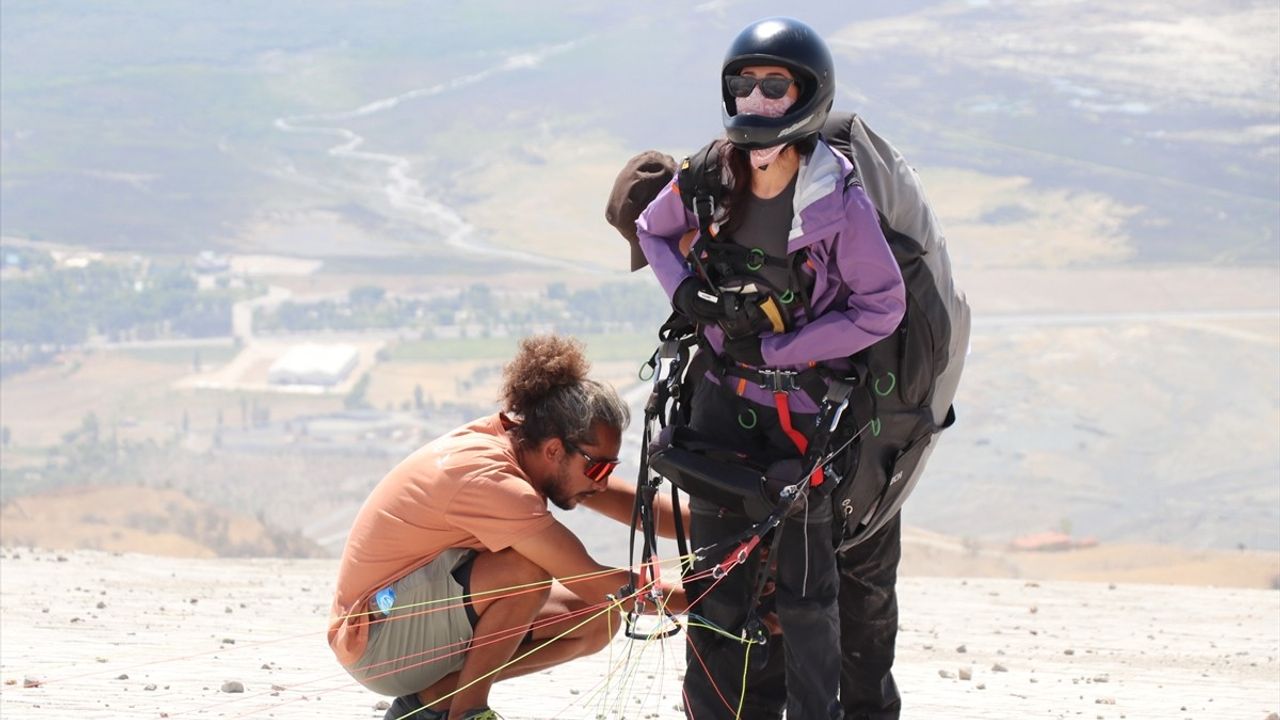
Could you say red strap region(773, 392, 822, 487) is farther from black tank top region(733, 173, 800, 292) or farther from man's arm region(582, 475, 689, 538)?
man's arm region(582, 475, 689, 538)

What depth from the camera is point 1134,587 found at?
11.1 meters

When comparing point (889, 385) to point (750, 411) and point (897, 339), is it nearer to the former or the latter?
point (897, 339)

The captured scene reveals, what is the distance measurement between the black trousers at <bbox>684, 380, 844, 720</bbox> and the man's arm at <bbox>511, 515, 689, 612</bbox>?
0.16m

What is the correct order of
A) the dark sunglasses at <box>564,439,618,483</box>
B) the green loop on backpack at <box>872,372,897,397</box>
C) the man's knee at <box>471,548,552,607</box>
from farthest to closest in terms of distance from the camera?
the dark sunglasses at <box>564,439,618,483</box> → the man's knee at <box>471,548,552,607</box> → the green loop on backpack at <box>872,372,897,397</box>

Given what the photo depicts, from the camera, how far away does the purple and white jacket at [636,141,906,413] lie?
3.74 meters

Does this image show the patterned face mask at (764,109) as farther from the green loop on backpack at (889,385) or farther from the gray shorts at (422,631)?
the gray shorts at (422,631)

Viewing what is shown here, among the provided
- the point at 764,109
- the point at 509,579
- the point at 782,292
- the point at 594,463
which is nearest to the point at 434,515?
the point at 509,579

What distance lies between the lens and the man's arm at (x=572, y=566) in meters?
4.19

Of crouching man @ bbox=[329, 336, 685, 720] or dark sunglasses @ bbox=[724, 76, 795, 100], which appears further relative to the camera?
crouching man @ bbox=[329, 336, 685, 720]

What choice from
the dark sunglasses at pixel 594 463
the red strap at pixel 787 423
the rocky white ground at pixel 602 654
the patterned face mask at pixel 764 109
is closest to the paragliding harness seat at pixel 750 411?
the red strap at pixel 787 423

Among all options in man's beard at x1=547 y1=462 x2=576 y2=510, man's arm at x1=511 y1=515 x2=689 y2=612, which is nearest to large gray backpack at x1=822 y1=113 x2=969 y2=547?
man's arm at x1=511 y1=515 x2=689 y2=612

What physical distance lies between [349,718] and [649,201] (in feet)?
7.66

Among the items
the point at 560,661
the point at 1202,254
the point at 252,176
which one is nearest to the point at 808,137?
the point at 560,661

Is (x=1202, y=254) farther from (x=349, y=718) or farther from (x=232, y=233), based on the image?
(x=349, y=718)
